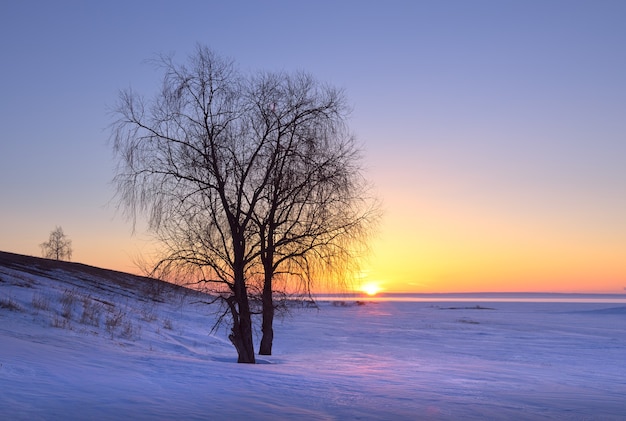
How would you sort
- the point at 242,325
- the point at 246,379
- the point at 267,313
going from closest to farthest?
the point at 246,379 < the point at 242,325 < the point at 267,313

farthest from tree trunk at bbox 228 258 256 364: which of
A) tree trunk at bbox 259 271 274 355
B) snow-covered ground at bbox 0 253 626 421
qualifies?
snow-covered ground at bbox 0 253 626 421

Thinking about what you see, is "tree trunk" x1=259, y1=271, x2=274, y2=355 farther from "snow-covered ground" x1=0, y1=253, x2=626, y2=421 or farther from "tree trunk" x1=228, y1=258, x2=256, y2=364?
"snow-covered ground" x1=0, y1=253, x2=626, y2=421

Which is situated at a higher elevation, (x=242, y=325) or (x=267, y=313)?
(x=267, y=313)

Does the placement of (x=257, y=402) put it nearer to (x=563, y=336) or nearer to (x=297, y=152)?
(x=297, y=152)

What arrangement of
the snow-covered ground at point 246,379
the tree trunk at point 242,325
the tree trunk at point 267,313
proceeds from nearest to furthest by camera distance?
the snow-covered ground at point 246,379
the tree trunk at point 242,325
the tree trunk at point 267,313

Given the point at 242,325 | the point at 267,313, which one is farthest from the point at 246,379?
the point at 267,313


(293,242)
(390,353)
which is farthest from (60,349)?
(390,353)

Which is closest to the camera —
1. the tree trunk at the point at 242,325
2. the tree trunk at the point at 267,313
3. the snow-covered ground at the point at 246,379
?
the snow-covered ground at the point at 246,379

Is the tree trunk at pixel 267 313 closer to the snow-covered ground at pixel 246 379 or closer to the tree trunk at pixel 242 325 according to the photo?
the tree trunk at pixel 242 325

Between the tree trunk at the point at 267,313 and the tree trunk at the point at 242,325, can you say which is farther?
the tree trunk at the point at 267,313

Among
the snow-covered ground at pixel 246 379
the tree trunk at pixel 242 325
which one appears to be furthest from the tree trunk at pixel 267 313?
the snow-covered ground at pixel 246 379

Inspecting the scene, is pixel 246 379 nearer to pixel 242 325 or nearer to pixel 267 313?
pixel 242 325

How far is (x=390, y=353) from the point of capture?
21.1m

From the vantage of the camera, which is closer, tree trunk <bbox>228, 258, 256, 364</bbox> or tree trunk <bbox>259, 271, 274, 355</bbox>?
tree trunk <bbox>228, 258, 256, 364</bbox>
